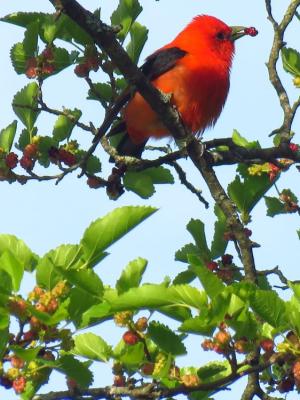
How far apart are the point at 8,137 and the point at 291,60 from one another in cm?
175

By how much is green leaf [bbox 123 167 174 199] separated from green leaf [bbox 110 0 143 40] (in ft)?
2.70

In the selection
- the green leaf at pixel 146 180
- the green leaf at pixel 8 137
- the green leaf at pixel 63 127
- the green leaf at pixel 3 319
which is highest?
the green leaf at pixel 63 127

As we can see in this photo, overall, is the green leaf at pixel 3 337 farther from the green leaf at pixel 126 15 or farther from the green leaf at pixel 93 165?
the green leaf at pixel 126 15

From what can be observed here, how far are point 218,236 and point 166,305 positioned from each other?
189cm

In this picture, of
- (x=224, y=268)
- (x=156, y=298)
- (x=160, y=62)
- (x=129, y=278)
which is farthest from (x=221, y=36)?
(x=156, y=298)

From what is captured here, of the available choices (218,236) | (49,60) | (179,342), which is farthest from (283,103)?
(179,342)

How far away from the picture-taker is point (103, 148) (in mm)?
6180

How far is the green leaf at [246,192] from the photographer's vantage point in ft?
18.4

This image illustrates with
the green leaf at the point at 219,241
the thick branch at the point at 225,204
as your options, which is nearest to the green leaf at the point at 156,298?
the thick branch at the point at 225,204

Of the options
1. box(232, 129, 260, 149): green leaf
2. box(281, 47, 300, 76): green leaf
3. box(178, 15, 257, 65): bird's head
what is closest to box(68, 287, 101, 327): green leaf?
box(232, 129, 260, 149): green leaf

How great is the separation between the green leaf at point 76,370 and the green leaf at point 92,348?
128 millimetres

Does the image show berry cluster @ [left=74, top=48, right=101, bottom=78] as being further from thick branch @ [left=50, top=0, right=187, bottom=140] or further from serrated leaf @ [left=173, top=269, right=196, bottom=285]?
serrated leaf @ [left=173, top=269, right=196, bottom=285]

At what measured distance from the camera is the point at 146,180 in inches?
228

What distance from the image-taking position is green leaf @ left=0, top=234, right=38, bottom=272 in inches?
153
